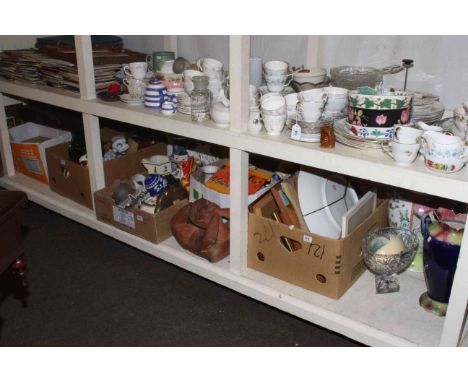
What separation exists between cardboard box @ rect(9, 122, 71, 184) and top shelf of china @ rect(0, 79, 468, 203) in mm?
436

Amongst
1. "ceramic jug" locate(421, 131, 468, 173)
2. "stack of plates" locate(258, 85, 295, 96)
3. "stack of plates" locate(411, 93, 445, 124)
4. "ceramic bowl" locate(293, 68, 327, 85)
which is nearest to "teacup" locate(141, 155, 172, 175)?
"stack of plates" locate(258, 85, 295, 96)

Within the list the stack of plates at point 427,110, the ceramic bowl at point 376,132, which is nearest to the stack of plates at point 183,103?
the ceramic bowl at point 376,132

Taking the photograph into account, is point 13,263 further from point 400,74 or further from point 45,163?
point 400,74

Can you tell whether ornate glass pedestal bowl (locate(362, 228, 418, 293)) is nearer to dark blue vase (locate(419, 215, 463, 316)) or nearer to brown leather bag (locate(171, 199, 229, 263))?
dark blue vase (locate(419, 215, 463, 316))

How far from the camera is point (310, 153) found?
56.4 inches

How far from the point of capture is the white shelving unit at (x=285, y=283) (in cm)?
132

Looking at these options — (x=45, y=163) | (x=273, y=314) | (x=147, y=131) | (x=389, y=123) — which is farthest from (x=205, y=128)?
(x=45, y=163)

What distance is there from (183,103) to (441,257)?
0.93 meters

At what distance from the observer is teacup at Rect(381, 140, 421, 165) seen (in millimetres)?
1292

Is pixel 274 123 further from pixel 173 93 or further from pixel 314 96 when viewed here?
pixel 173 93

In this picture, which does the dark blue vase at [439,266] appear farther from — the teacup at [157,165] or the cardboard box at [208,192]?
the teacup at [157,165]

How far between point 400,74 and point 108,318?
1.28 meters

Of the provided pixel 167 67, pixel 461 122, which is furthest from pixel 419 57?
pixel 167 67

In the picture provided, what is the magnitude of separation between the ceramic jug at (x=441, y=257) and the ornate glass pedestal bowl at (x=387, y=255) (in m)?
0.08
